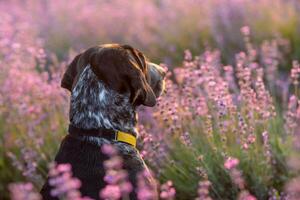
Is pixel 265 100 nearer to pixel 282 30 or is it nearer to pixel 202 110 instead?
pixel 202 110

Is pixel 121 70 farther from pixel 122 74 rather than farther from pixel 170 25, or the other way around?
pixel 170 25

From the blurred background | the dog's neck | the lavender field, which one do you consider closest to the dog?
the dog's neck

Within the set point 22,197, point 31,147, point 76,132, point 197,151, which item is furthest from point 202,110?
point 22,197

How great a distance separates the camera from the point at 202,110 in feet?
15.3

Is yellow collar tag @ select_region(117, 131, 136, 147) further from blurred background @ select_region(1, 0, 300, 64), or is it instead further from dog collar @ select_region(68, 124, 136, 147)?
blurred background @ select_region(1, 0, 300, 64)

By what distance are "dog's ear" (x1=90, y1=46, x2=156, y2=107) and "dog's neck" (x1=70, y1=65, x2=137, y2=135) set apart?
0.04 metres

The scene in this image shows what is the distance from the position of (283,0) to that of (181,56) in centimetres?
181

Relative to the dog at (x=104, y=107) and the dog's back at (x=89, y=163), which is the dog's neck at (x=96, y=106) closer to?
the dog at (x=104, y=107)

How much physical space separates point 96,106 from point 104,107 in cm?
5

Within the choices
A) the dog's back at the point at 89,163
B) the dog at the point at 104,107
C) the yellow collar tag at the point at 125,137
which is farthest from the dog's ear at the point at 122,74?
the dog's back at the point at 89,163

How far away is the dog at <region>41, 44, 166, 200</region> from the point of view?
3764 millimetres

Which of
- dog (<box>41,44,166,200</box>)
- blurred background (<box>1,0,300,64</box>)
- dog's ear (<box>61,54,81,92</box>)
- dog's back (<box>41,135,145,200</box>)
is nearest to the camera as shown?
dog's back (<box>41,135,145,200</box>)

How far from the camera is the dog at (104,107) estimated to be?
376 centimetres

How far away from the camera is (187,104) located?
4.72m
